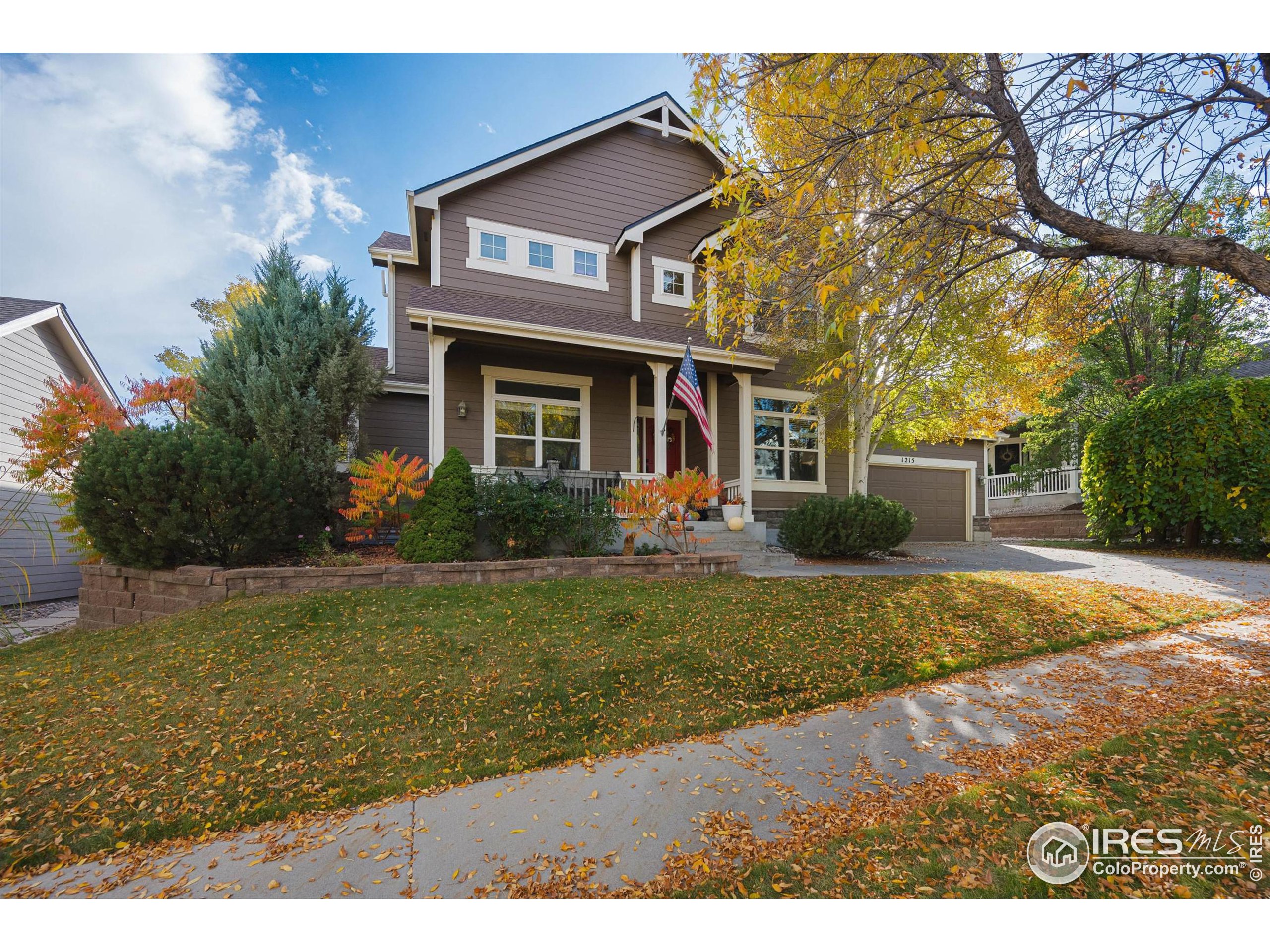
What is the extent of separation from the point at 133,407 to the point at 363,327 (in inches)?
165

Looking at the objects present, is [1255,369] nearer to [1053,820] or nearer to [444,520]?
[1053,820]

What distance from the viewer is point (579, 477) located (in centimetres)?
902

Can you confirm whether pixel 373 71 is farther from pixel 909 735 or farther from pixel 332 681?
pixel 909 735

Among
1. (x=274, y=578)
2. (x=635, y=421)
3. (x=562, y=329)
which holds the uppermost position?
(x=562, y=329)

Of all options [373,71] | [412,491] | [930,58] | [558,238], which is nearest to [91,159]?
[373,71]

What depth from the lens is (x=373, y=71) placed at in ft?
15.8

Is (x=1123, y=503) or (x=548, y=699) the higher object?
(x=1123, y=503)

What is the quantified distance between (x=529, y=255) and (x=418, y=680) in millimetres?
9211

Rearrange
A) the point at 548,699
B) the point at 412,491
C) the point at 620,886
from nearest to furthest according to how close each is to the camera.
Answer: the point at 620,886 → the point at 548,699 → the point at 412,491

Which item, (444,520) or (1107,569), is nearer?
(444,520)

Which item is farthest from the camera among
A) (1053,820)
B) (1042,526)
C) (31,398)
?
(1042,526)

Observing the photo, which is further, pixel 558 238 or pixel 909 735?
pixel 558 238

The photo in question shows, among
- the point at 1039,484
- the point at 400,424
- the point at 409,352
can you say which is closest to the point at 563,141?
the point at 409,352

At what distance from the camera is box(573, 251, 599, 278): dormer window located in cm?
1119
